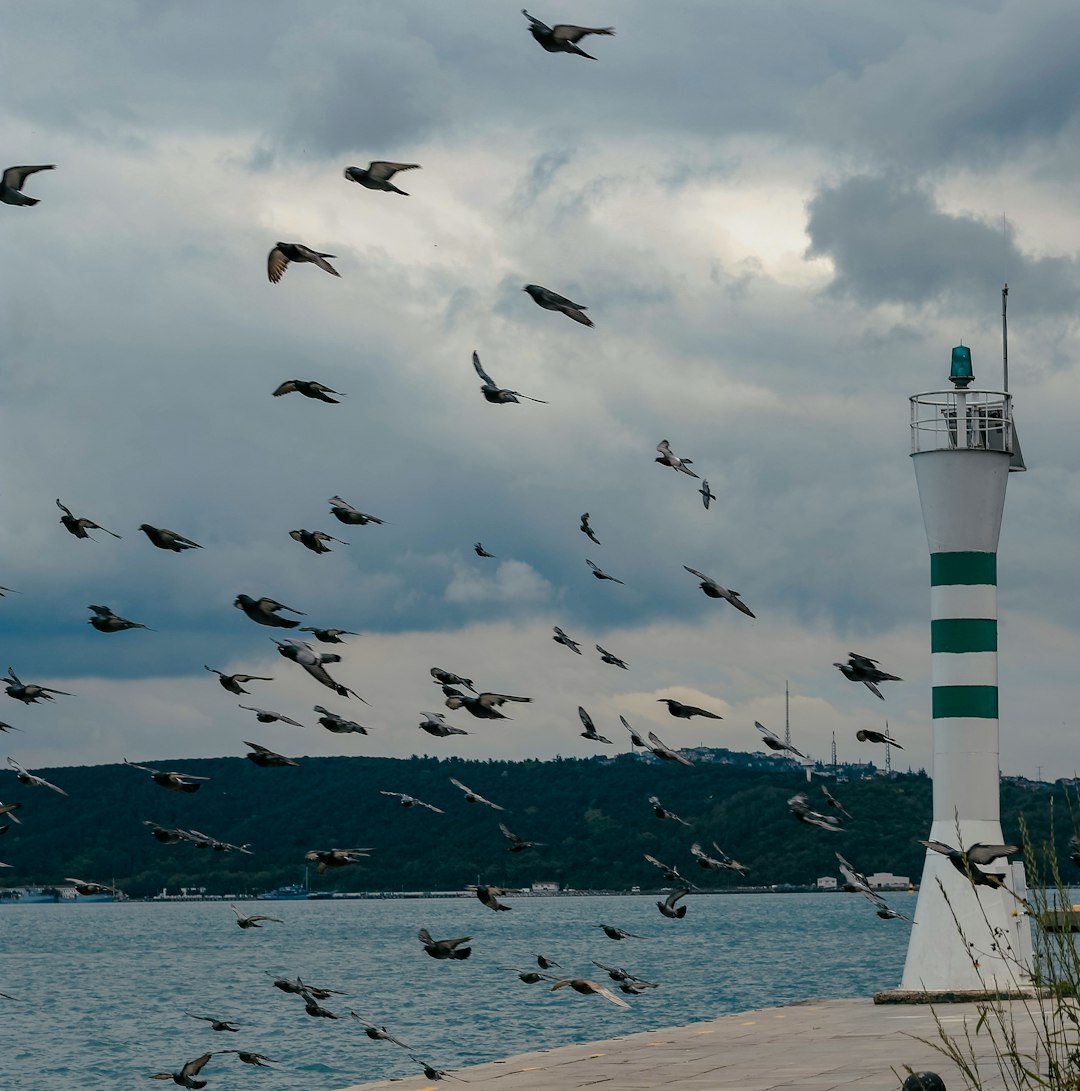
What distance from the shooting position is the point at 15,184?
579 inches

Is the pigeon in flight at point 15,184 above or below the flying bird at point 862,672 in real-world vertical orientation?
above

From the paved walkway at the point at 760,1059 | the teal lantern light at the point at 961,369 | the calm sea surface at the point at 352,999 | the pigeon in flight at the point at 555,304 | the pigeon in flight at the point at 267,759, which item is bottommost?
the calm sea surface at the point at 352,999

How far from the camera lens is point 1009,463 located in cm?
2925

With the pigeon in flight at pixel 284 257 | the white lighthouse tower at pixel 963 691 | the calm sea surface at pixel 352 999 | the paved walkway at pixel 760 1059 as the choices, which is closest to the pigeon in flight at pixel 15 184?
the pigeon in flight at pixel 284 257

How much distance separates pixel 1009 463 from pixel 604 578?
1322 centimetres

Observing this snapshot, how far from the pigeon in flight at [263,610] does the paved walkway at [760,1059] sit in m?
6.23

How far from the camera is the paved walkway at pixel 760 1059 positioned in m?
19.0

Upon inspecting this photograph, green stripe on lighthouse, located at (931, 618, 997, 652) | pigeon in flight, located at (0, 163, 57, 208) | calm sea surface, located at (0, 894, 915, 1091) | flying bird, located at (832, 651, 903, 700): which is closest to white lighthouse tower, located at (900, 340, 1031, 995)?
green stripe on lighthouse, located at (931, 618, 997, 652)

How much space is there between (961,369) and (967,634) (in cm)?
486

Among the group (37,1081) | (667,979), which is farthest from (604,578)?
(667,979)

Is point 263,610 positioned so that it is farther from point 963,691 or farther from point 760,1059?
point 963,691

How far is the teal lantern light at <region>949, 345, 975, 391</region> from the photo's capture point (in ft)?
98.6

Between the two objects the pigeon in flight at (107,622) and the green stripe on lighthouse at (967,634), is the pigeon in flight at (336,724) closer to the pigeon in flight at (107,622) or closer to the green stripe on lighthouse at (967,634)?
the pigeon in flight at (107,622)

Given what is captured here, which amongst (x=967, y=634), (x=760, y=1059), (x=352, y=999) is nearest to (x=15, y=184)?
(x=760, y=1059)
